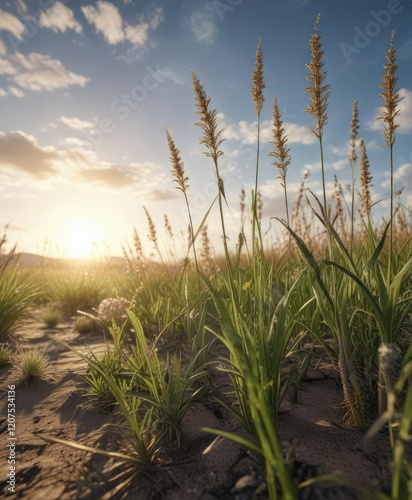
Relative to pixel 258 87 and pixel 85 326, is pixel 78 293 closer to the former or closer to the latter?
pixel 85 326

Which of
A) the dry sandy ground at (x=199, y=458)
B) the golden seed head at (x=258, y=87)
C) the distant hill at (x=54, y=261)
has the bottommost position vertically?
the dry sandy ground at (x=199, y=458)

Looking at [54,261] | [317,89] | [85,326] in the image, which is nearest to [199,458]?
[317,89]

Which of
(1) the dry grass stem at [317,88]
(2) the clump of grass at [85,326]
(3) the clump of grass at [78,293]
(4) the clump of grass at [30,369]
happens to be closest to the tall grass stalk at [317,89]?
(1) the dry grass stem at [317,88]

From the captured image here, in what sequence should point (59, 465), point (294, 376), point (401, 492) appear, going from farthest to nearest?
point (294, 376)
point (59, 465)
point (401, 492)

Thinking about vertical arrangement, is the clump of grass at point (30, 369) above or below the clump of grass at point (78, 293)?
below

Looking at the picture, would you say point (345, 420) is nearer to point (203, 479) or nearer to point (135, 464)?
point (203, 479)

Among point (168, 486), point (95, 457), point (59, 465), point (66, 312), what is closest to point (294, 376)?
point (168, 486)

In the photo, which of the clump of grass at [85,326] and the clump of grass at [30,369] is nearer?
the clump of grass at [30,369]

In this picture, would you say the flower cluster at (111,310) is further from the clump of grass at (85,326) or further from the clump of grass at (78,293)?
the clump of grass at (78,293)

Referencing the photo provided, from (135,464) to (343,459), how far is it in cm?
90

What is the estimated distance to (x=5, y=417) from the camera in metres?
2.22

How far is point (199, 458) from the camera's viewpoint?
57.2 inches

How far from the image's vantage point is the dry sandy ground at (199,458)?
121 cm

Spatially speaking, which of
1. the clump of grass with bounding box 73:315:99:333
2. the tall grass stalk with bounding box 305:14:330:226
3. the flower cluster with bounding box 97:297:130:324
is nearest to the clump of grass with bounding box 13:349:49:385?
the flower cluster with bounding box 97:297:130:324
